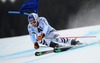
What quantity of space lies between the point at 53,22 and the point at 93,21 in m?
0.39

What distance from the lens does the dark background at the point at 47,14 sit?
6.56ft

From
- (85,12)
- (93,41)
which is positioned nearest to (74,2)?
(85,12)

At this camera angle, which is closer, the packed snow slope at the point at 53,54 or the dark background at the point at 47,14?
the packed snow slope at the point at 53,54

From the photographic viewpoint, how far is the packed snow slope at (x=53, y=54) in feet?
6.11

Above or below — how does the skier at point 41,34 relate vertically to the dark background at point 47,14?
below

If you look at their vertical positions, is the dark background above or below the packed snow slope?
above

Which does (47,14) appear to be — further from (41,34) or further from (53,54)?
(53,54)

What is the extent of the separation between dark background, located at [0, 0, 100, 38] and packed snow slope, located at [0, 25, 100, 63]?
0.07 meters

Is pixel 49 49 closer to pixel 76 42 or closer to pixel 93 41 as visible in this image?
pixel 76 42

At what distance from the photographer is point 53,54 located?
1.91m

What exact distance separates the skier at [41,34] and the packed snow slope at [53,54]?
0.16 ft

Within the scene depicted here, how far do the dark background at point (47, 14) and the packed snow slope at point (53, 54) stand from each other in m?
0.07

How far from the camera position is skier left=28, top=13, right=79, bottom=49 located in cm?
195

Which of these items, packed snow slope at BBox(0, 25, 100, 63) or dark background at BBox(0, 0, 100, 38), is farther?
dark background at BBox(0, 0, 100, 38)
